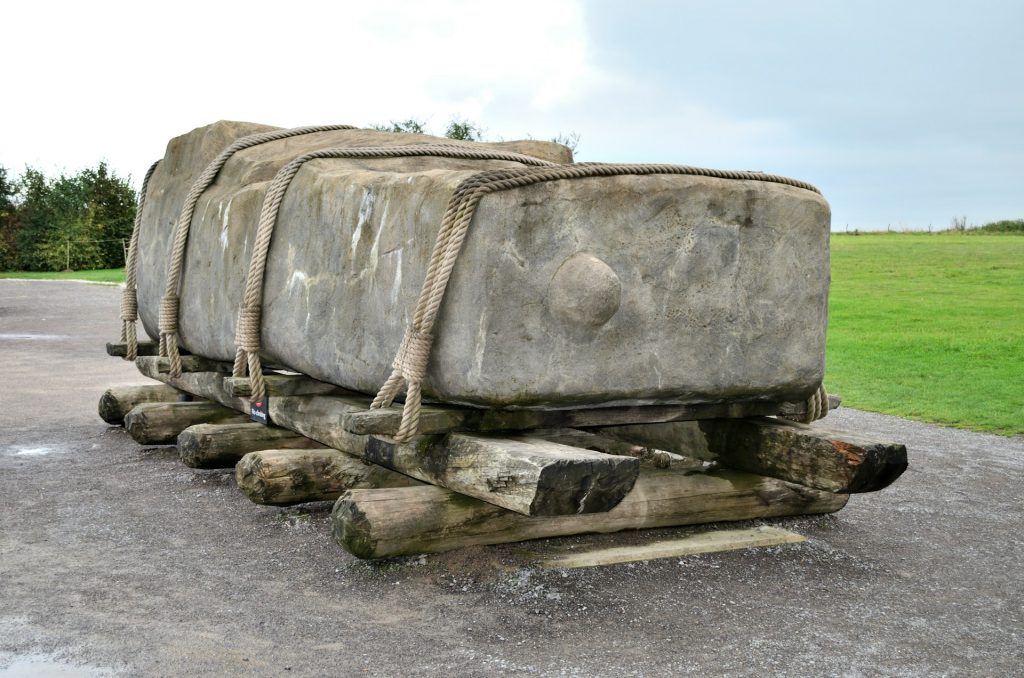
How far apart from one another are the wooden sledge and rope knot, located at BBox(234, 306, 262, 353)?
0.16 metres

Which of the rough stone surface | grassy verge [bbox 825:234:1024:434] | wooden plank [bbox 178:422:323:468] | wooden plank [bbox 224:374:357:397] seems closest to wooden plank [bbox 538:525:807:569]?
the rough stone surface

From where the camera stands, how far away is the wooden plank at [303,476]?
4082 millimetres

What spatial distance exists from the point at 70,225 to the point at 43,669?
33.2 meters

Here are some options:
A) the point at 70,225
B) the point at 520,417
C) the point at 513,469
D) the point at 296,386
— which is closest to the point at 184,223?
the point at 296,386

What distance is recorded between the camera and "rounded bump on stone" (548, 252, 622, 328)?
Answer: 3.28m

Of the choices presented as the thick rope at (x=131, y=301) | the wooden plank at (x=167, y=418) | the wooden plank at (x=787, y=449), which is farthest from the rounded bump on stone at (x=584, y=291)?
the thick rope at (x=131, y=301)

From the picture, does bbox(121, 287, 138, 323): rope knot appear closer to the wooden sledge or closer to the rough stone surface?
the wooden sledge

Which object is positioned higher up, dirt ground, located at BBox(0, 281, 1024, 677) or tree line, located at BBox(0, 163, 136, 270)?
tree line, located at BBox(0, 163, 136, 270)

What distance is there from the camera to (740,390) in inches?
149

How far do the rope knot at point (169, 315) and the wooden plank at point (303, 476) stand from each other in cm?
145

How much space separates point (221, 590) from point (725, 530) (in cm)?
187

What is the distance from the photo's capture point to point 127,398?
6359mm

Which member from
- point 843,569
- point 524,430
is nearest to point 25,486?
point 524,430

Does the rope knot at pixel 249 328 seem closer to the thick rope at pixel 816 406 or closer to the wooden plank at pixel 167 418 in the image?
the wooden plank at pixel 167 418
